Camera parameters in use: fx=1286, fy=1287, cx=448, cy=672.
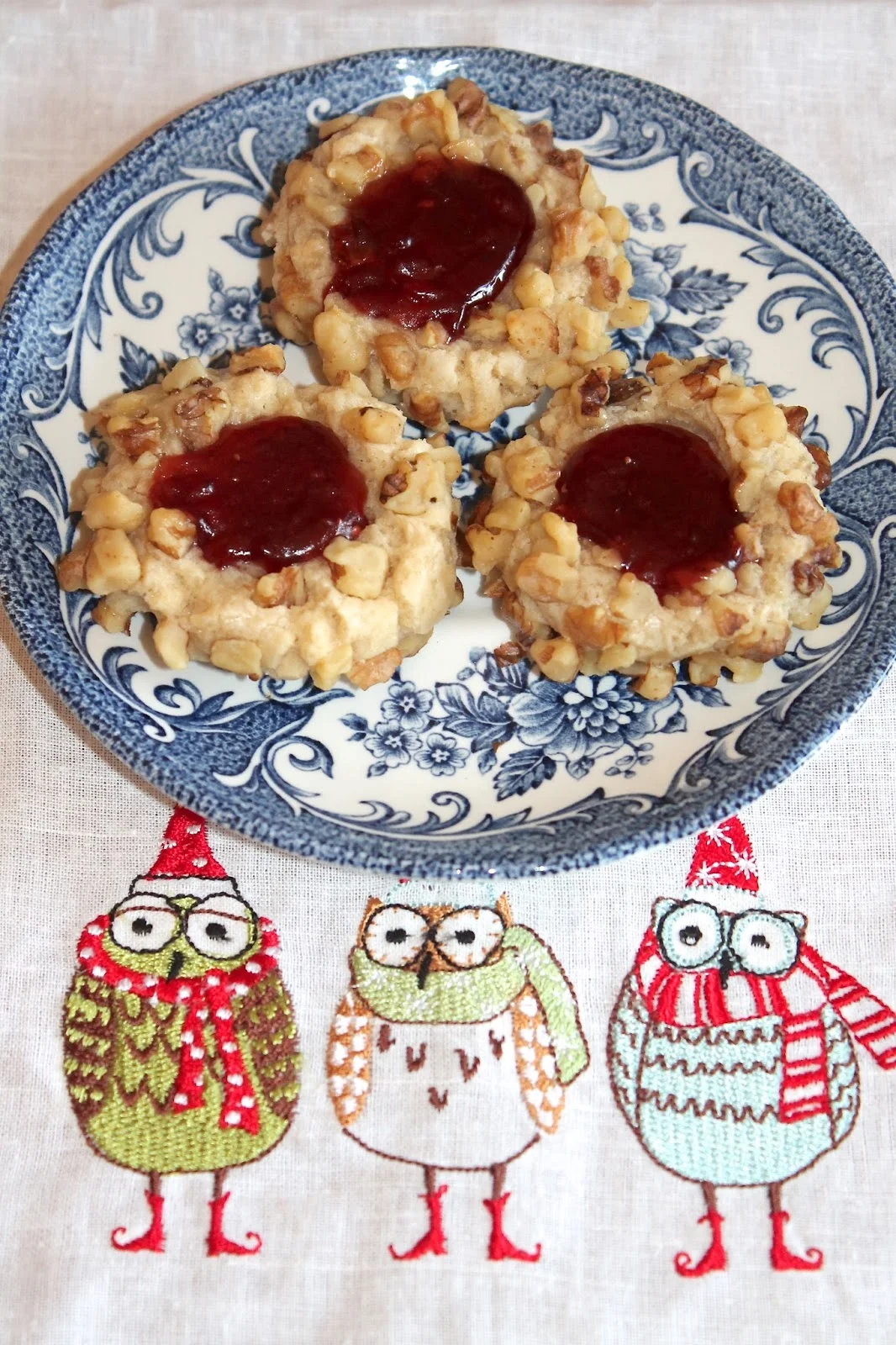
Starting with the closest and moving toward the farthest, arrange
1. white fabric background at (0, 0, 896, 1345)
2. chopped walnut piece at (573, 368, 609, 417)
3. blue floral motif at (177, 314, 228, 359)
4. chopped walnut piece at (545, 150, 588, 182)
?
1. white fabric background at (0, 0, 896, 1345)
2. chopped walnut piece at (573, 368, 609, 417)
3. chopped walnut piece at (545, 150, 588, 182)
4. blue floral motif at (177, 314, 228, 359)

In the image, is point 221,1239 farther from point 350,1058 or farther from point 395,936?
point 395,936

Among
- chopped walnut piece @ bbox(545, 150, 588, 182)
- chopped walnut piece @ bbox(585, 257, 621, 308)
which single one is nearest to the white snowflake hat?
chopped walnut piece @ bbox(585, 257, 621, 308)

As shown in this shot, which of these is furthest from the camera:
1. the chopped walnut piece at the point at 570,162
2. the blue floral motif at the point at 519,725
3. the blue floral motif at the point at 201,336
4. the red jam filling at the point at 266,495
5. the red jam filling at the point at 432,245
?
the blue floral motif at the point at 201,336

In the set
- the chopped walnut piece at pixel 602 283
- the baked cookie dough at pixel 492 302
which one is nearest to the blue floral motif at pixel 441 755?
the baked cookie dough at pixel 492 302

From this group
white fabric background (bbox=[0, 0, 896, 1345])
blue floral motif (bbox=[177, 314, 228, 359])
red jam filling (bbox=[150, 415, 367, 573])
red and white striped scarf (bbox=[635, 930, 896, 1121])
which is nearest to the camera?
white fabric background (bbox=[0, 0, 896, 1345])

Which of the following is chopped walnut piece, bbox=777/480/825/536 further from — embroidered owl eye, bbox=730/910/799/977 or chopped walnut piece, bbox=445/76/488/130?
chopped walnut piece, bbox=445/76/488/130

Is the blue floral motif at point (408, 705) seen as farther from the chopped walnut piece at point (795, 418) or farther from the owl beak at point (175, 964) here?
the chopped walnut piece at point (795, 418)
